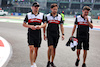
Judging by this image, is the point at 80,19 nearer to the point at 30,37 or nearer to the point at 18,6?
the point at 30,37

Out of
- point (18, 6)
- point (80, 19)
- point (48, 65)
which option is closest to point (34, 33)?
point (48, 65)

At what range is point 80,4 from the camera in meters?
66.9

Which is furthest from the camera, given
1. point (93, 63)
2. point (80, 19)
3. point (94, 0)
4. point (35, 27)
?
point (94, 0)

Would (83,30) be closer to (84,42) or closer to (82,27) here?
(82,27)

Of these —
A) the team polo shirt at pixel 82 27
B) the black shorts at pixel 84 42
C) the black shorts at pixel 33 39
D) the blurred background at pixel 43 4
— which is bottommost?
the black shorts at pixel 84 42

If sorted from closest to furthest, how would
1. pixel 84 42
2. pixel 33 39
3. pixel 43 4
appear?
1. pixel 33 39
2. pixel 84 42
3. pixel 43 4

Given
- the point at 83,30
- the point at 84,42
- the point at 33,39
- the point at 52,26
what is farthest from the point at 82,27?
the point at 33,39

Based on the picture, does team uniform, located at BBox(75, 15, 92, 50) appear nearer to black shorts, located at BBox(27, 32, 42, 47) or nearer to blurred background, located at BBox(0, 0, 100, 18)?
black shorts, located at BBox(27, 32, 42, 47)

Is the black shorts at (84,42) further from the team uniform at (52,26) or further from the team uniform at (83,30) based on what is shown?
the team uniform at (52,26)

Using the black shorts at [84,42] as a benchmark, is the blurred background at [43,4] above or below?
above

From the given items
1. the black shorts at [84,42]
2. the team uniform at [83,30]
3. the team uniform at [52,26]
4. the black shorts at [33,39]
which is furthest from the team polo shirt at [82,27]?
the black shorts at [33,39]

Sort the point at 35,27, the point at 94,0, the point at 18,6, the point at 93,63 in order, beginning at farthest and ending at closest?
the point at 94,0, the point at 18,6, the point at 93,63, the point at 35,27

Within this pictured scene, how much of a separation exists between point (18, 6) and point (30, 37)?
58676mm

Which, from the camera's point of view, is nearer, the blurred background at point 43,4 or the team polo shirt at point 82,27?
the team polo shirt at point 82,27
